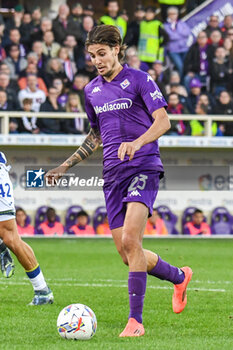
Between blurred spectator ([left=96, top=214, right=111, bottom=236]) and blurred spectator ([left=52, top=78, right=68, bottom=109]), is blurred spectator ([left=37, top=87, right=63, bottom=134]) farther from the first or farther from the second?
blurred spectator ([left=96, top=214, right=111, bottom=236])

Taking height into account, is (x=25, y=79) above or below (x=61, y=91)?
above

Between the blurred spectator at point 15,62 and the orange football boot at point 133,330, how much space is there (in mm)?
13762

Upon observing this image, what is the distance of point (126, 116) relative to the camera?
21.6 ft

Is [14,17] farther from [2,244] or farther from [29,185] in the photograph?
[29,185]

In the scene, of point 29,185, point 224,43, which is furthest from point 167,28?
point 29,185

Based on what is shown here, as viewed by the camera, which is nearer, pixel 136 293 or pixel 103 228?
pixel 136 293

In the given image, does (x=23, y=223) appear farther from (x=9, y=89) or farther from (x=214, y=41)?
(x=214, y=41)

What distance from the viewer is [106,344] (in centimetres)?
589

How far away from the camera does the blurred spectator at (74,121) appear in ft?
63.5

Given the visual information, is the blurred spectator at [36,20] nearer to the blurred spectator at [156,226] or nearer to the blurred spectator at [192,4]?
the blurred spectator at [192,4]

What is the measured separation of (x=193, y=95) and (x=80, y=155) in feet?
45.7

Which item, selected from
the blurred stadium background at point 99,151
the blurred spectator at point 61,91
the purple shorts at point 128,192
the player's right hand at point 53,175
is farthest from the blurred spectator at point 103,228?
the purple shorts at point 128,192

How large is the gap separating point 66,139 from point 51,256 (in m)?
4.40

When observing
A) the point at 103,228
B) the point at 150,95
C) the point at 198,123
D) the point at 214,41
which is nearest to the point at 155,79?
the point at 198,123
